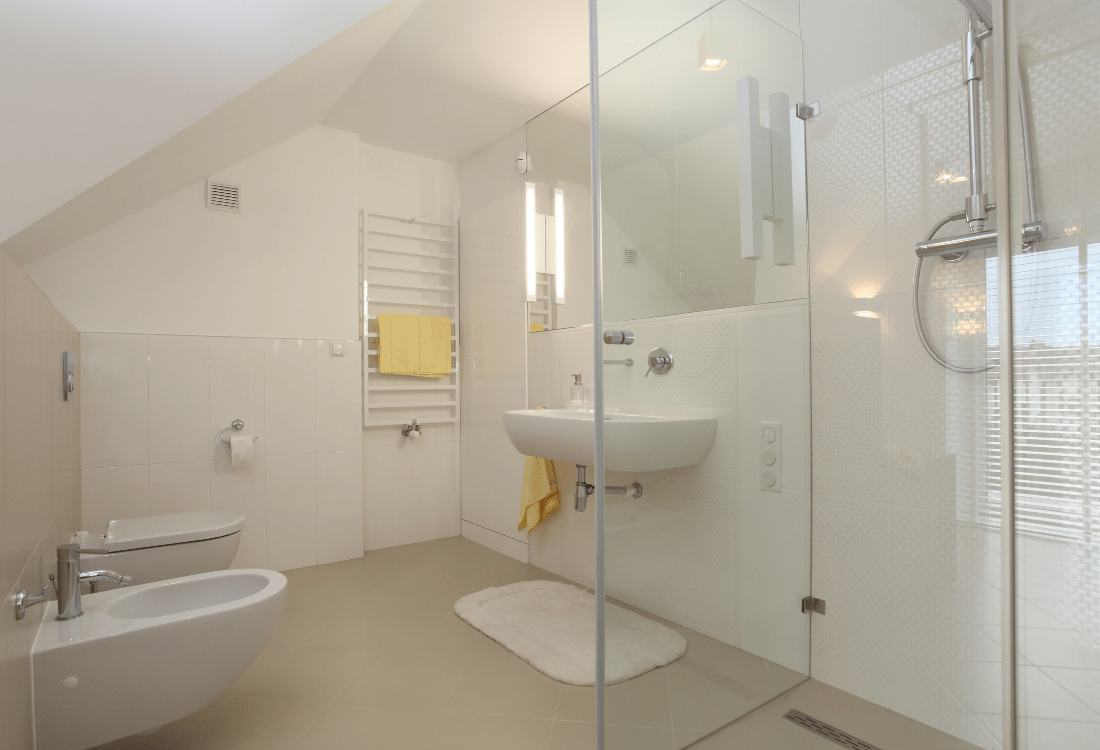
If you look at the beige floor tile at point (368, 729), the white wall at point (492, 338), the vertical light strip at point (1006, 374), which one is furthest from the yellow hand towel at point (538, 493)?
the vertical light strip at point (1006, 374)

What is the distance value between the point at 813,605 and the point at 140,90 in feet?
7.71

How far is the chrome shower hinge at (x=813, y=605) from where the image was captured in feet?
4.59

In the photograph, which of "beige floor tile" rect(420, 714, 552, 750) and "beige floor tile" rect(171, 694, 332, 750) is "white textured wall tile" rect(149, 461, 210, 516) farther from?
"beige floor tile" rect(420, 714, 552, 750)

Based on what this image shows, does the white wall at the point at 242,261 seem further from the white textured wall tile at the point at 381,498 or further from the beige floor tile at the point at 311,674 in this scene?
the beige floor tile at the point at 311,674

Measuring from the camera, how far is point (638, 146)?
141cm

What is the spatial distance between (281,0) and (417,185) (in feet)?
5.76

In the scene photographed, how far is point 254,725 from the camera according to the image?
173cm

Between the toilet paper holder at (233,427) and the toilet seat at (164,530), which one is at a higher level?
the toilet paper holder at (233,427)

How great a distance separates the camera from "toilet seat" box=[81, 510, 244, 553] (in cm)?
210

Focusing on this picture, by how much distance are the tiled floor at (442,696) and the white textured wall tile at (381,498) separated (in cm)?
47

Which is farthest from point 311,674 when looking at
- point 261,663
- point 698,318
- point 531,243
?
point 531,243

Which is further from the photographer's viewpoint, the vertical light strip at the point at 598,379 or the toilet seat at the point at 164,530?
the toilet seat at the point at 164,530

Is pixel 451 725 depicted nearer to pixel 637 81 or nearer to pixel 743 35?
pixel 637 81

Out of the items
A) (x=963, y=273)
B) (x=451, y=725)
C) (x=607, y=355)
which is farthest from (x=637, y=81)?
(x=451, y=725)
